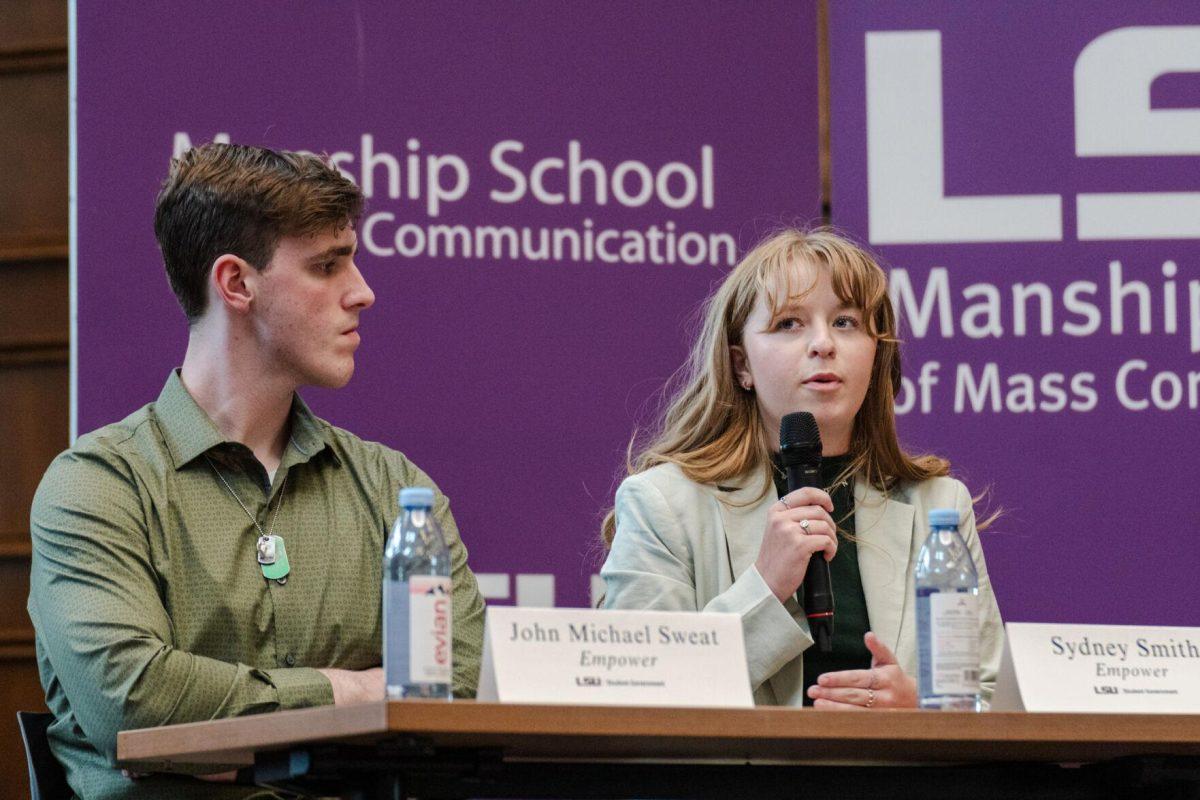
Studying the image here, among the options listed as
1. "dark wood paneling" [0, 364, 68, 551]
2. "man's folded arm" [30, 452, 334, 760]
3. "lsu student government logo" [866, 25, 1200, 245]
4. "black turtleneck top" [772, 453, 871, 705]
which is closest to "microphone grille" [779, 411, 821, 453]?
"black turtleneck top" [772, 453, 871, 705]

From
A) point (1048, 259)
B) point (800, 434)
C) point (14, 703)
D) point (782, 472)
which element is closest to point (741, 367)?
point (782, 472)

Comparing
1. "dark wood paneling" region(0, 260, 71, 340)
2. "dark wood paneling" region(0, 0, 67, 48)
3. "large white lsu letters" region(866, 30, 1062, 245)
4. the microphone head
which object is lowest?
the microphone head

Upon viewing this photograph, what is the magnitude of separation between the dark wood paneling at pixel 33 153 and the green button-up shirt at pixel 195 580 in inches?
61.8

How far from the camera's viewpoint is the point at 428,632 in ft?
5.78

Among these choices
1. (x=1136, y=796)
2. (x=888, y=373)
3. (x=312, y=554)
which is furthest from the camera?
(x=888, y=373)

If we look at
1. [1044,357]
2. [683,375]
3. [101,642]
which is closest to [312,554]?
[101,642]

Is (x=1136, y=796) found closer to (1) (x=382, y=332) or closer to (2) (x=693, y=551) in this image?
(2) (x=693, y=551)

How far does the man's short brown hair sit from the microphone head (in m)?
0.83

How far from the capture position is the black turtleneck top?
267 cm

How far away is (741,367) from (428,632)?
1296 millimetres

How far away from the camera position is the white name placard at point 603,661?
1751mm

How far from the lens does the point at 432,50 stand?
12.0 ft

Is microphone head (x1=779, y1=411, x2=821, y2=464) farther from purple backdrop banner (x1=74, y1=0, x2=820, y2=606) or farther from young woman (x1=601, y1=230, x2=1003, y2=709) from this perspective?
purple backdrop banner (x1=74, y1=0, x2=820, y2=606)

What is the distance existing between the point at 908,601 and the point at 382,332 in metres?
1.34
